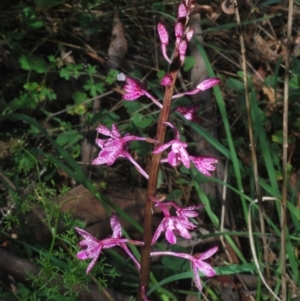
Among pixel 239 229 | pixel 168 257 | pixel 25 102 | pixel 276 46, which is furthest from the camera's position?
pixel 276 46

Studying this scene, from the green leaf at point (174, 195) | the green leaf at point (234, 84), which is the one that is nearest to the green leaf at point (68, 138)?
the green leaf at point (174, 195)

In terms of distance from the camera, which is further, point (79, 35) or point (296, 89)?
point (79, 35)

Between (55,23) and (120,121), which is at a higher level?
(55,23)

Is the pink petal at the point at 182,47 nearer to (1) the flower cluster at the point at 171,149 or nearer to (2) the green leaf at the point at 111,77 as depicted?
(1) the flower cluster at the point at 171,149

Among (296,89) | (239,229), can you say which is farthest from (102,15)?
(239,229)

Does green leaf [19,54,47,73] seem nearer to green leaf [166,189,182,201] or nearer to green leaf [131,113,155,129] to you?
green leaf [131,113,155,129]

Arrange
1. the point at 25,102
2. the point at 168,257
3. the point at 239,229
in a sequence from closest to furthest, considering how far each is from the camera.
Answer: the point at 168,257 < the point at 239,229 < the point at 25,102

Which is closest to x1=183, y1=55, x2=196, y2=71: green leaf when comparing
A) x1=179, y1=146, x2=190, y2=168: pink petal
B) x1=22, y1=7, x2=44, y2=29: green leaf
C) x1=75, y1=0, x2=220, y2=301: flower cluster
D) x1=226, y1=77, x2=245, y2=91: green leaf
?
x1=226, y1=77, x2=245, y2=91: green leaf

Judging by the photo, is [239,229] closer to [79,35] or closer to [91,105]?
[91,105]

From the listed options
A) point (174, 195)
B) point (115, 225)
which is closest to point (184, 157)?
point (115, 225)

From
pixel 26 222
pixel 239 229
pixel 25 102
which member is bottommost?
pixel 239 229
